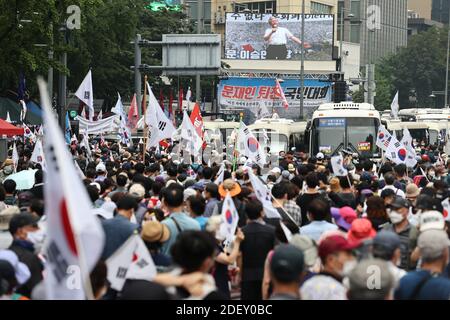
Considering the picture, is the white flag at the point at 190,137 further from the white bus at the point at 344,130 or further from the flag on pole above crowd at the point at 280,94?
the flag on pole above crowd at the point at 280,94

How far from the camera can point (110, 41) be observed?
54.6 metres

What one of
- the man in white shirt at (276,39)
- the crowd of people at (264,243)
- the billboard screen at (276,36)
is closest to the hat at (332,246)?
the crowd of people at (264,243)

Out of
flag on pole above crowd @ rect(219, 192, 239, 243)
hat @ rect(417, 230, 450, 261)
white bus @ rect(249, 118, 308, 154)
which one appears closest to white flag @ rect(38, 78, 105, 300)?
hat @ rect(417, 230, 450, 261)

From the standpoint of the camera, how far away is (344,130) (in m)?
34.8

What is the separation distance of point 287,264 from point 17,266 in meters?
2.32

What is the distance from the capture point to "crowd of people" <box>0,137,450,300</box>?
22.8ft

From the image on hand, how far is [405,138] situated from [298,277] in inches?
625

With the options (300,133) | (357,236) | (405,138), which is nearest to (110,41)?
(300,133)

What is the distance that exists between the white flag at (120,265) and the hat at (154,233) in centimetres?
126

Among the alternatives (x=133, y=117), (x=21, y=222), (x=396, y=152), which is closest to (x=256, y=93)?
(x=133, y=117)

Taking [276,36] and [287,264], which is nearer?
[287,264]

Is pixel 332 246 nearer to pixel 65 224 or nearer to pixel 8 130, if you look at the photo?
pixel 65 224

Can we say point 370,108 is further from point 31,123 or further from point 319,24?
point 319,24

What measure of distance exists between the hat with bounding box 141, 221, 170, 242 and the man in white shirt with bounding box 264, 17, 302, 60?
65.1m
